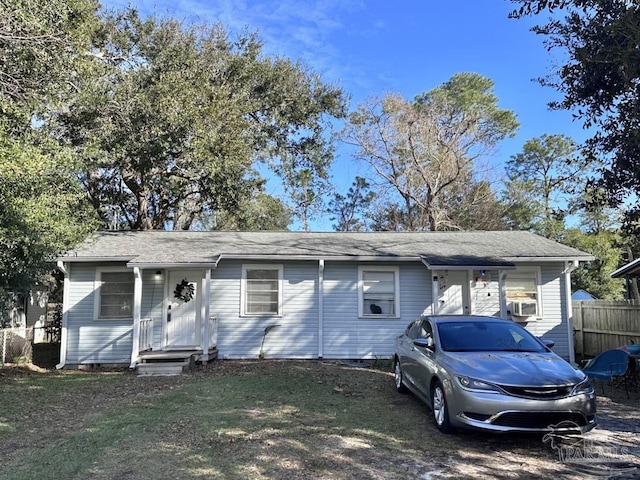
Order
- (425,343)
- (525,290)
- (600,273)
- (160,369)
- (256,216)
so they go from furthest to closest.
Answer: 1. (600,273)
2. (256,216)
3. (525,290)
4. (160,369)
5. (425,343)

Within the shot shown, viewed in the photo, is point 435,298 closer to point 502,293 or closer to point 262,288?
point 502,293

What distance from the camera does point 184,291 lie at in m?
12.2

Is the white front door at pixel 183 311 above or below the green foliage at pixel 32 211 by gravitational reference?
below

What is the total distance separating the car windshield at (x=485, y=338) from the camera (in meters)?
6.25

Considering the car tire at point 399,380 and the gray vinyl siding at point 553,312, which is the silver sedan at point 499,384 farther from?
the gray vinyl siding at point 553,312

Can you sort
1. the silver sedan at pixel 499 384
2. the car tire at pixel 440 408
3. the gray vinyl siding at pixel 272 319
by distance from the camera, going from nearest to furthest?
the silver sedan at pixel 499 384
the car tire at pixel 440 408
the gray vinyl siding at pixel 272 319

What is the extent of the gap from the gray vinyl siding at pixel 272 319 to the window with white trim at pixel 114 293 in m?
2.11

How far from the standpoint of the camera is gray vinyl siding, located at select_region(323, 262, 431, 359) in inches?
476

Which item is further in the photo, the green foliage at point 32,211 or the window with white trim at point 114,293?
the window with white trim at point 114,293

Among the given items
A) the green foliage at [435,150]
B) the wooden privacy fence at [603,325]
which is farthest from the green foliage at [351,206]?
the wooden privacy fence at [603,325]

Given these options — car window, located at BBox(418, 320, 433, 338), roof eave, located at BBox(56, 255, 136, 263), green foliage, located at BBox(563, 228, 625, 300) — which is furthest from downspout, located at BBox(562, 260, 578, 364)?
green foliage, located at BBox(563, 228, 625, 300)

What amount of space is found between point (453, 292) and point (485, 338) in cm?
622

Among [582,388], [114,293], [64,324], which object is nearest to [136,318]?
[114,293]

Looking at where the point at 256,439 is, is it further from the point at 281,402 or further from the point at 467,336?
the point at 467,336
